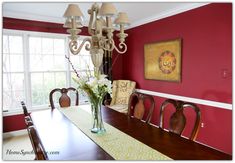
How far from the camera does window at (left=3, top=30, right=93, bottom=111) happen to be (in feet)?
11.6

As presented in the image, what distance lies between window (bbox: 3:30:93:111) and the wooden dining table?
1.86 metres

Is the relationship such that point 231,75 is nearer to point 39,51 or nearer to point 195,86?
point 195,86

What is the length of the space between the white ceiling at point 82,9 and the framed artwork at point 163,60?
563mm

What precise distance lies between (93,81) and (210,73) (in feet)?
6.76

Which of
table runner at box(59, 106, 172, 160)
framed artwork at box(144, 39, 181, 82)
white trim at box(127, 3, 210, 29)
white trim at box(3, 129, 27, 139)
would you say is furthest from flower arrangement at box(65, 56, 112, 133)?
white trim at box(3, 129, 27, 139)

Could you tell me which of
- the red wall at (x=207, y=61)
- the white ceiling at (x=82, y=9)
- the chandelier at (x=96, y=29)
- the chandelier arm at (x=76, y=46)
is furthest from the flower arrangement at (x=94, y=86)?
the red wall at (x=207, y=61)

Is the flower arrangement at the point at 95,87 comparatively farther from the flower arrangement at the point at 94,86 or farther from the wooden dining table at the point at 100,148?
the wooden dining table at the point at 100,148

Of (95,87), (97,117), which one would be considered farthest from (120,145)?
(95,87)

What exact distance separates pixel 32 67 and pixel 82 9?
1.62 metres

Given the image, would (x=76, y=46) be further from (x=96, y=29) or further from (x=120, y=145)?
(x=120, y=145)

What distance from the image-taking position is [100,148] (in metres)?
1.37

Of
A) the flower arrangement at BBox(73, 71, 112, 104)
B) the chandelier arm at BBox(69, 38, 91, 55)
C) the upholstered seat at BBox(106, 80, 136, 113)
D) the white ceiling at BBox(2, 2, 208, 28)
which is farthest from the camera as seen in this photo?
the upholstered seat at BBox(106, 80, 136, 113)

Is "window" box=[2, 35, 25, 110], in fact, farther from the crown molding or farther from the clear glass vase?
the clear glass vase

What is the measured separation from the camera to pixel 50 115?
2.28 metres
